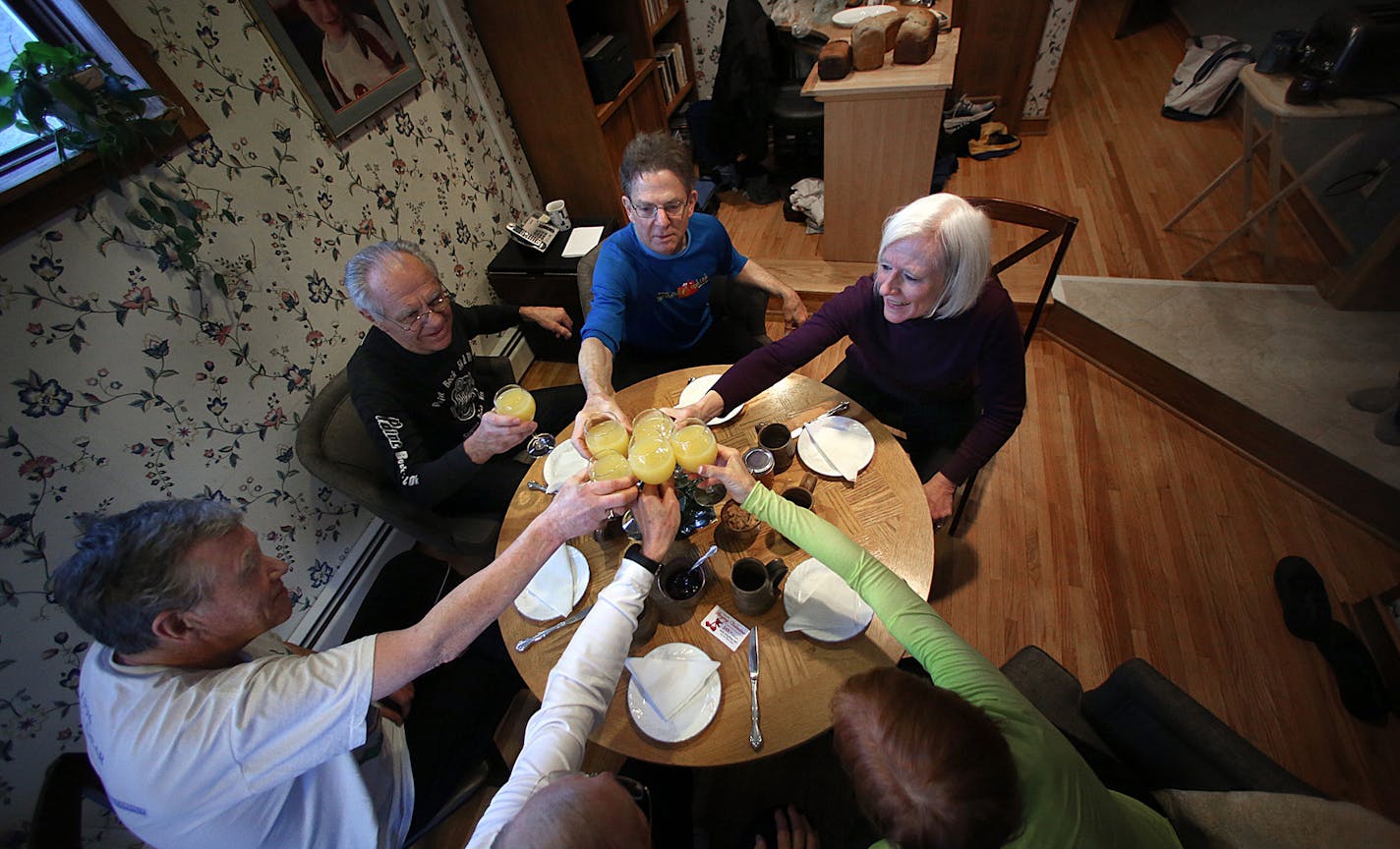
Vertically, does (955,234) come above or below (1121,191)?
above

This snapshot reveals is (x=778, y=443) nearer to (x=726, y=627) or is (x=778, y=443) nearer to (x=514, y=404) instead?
(x=726, y=627)

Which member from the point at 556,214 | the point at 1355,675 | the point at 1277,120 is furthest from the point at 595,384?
the point at 1277,120

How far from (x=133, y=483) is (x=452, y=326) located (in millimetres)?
1047

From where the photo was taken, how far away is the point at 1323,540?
2.06m

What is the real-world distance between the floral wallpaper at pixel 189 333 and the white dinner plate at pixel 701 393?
159 cm

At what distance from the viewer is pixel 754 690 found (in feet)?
3.64

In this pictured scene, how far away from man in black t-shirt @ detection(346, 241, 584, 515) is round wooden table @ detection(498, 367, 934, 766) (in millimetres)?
285

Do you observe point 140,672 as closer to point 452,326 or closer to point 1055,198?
point 452,326

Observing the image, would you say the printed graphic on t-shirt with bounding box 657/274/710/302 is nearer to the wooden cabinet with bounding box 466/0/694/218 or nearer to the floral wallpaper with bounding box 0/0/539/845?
the floral wallpaper with bounding box 0/0/539/845

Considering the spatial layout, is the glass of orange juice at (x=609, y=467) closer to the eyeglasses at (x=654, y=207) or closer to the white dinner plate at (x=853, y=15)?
the eyeglasses at (x=654, y=207)

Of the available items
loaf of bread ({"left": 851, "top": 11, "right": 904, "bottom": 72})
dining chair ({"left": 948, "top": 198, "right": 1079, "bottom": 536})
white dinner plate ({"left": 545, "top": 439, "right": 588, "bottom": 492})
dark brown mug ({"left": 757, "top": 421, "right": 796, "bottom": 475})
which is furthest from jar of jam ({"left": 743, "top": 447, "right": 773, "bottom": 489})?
loaf of bread ({"left": 851, "top": 11, "right": 904, "bottom": 72})

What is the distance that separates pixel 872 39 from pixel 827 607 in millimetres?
3011

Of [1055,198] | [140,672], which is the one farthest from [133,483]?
[1055,198]

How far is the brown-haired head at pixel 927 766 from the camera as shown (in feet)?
2.42
